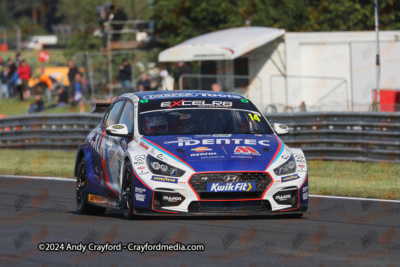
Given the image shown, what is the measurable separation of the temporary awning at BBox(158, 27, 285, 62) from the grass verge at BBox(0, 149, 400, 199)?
16.9ft

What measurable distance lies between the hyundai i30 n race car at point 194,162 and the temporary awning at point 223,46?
46.1 ft

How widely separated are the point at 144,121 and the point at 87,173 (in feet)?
3.95

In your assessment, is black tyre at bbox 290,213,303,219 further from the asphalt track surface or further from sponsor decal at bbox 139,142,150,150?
sponsor decal at bbox 139,142,150,150

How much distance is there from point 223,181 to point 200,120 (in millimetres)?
1337

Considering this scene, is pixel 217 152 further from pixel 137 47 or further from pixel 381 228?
pixel 137 47

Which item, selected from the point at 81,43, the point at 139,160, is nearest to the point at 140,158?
the point at 139,160

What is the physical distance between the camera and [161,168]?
9.53 meters

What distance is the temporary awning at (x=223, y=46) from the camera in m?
25.2

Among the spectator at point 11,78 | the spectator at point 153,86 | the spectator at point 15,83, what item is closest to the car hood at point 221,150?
the spectator at point 153,86

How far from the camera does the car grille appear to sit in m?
9.41

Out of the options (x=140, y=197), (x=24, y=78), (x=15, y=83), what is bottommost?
(x=15, y=83)

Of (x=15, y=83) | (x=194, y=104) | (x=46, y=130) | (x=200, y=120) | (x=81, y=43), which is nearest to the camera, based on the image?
(x=200, y=120)

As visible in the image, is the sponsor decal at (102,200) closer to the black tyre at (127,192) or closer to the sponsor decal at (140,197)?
the black tyre at (127,192)

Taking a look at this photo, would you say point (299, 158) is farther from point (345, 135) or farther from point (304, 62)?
point (304, 62)
